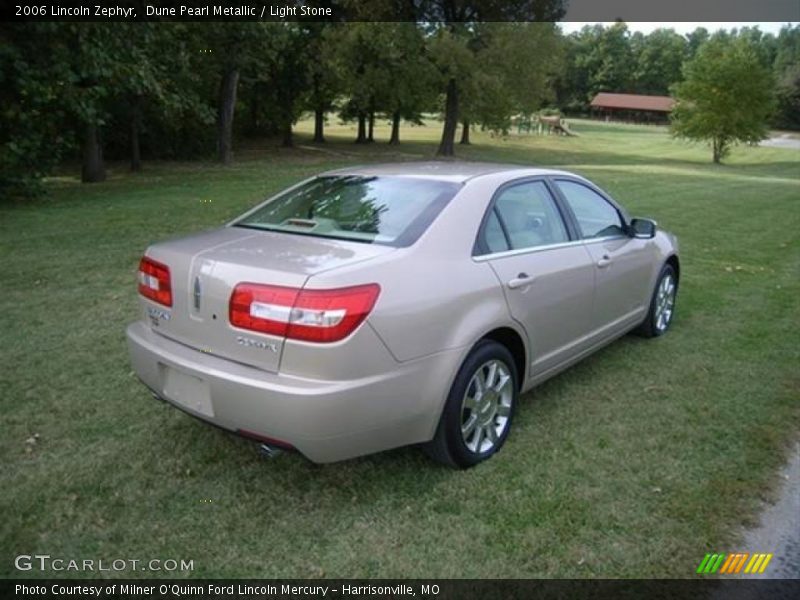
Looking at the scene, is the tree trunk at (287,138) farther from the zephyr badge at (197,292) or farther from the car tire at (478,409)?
the zephyr badge at (197,292)

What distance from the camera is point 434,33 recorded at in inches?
1163

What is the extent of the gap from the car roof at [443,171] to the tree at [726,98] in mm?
39013

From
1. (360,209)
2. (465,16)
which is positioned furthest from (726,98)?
(360,209)

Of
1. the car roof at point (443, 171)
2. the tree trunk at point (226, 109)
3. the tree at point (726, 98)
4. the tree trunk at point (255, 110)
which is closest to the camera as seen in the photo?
the car roof at point (443, 171)

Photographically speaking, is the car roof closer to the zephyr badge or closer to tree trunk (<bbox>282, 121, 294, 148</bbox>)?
the zephyr badge

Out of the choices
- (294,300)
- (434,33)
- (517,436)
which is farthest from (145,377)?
(434,33)

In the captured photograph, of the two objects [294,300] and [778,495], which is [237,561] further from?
[778,495]

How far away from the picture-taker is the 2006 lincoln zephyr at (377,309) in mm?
2822

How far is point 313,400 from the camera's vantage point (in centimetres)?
275

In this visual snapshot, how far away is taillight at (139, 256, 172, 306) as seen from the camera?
328cm

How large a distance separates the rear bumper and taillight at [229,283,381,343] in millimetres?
203

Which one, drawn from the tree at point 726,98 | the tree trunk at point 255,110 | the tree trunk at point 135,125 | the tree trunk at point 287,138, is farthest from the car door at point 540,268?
the tree at point 726,98

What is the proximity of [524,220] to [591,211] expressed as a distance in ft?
3.25

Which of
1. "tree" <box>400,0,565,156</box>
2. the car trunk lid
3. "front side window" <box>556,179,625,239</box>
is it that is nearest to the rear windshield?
the car trunk lid
